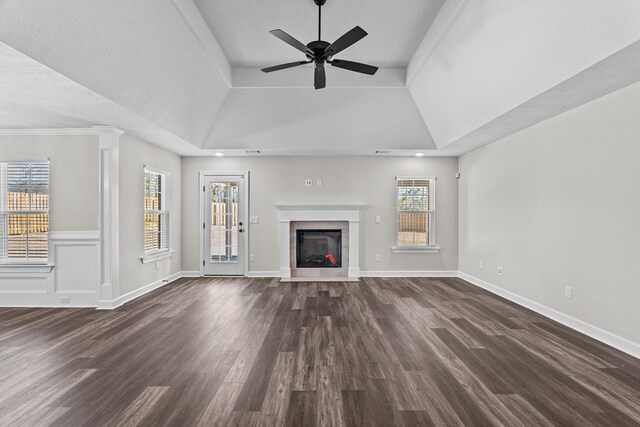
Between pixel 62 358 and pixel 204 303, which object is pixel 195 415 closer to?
pixel 62 358

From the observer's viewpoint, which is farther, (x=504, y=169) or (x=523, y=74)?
(x=504, y=169)

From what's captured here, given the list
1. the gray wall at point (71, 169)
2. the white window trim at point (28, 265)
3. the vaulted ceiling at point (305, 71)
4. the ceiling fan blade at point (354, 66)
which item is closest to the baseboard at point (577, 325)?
the vaulted ceiling at point (305, 71)

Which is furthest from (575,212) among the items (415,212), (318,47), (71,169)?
(71,169)

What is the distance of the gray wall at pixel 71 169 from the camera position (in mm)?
4391

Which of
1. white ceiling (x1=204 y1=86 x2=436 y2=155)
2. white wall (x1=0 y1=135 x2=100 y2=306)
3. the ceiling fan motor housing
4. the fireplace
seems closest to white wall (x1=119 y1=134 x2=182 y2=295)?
white wall (x1=0 y1=135 x2=100 y2=306)

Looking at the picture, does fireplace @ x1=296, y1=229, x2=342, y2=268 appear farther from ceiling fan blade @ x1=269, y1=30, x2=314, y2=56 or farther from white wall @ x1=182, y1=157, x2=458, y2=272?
ceiling fan blade @ x1=269, y1=30, x2=314, y2=56

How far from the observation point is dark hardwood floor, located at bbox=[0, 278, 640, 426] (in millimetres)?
2057

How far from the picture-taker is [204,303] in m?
4.61

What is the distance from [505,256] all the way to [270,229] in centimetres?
419

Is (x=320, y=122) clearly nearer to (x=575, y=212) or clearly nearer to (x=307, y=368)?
(x=575, y=212)

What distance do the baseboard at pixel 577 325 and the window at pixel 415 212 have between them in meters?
1.65

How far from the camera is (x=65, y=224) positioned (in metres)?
4.38

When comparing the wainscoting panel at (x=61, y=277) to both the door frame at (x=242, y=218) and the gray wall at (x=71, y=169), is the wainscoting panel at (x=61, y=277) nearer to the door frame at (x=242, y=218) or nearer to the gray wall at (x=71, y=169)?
the gray wall at (x=71, y=169)

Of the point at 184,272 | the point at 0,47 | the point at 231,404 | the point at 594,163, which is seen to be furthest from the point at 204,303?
the point at 594,163
